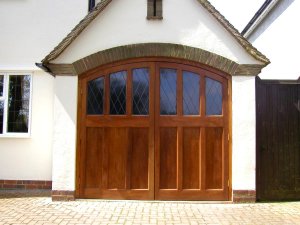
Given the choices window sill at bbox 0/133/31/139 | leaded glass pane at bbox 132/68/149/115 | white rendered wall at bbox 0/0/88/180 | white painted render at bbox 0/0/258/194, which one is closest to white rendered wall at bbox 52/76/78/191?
white painted render at bbox 0/0/258/194

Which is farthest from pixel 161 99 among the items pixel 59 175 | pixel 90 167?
pixel 59 175

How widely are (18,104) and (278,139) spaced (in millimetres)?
7015

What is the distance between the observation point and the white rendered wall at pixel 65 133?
27.4 ft

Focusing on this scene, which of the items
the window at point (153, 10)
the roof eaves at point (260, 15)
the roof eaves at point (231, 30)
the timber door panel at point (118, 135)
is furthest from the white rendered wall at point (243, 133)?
the roof eaves at point (260, 15)

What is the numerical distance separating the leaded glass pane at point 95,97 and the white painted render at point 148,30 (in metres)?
0.69

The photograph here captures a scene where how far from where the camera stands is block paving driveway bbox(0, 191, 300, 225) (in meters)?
6.85

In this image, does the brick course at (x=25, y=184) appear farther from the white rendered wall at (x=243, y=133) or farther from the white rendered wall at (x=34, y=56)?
the white rendered wall at (x=243, y=133)

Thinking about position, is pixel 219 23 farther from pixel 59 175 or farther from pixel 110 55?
pixel 59 175

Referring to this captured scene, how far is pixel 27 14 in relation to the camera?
10.4 meters

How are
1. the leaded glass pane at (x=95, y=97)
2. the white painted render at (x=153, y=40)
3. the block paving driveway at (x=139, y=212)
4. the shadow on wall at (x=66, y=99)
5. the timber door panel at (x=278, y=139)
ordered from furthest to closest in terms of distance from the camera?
the timber door panel at (x=278, y=139) < the leaded glass pane at (x=95, y=97) < the shadow on wall at (x=66, y=99) < the white painted render at (x=153, y=40) < the block paving driveway at (x=139, y=212)

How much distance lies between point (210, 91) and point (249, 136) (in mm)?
1352

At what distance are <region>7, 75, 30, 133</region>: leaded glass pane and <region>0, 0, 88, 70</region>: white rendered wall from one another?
0.46 metres

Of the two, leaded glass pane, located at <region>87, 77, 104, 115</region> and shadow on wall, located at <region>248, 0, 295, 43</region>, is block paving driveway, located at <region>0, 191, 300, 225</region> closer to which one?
leaded glass pane, located at <region>87, 77, 104, 115</region>

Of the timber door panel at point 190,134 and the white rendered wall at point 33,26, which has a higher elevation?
the white rendered wall at point 33,26
